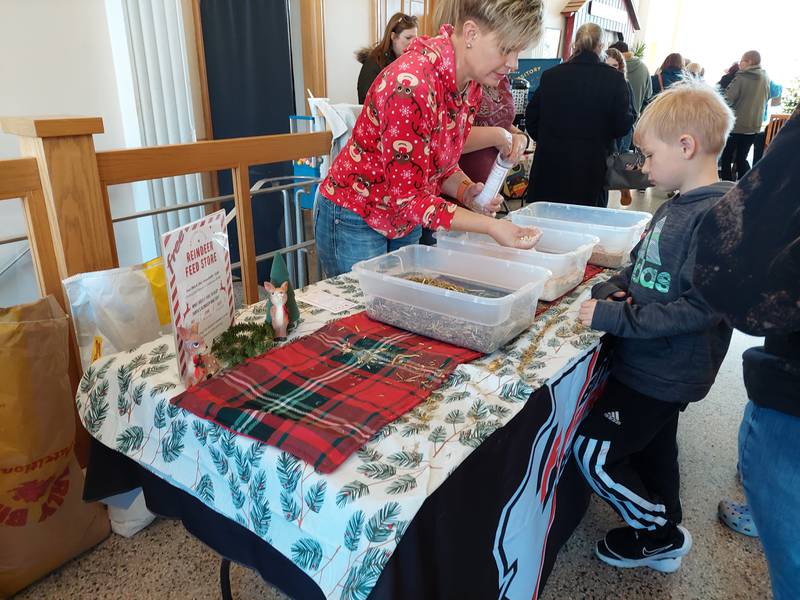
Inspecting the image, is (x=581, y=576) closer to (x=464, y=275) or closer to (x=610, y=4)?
(x=464, y=275)

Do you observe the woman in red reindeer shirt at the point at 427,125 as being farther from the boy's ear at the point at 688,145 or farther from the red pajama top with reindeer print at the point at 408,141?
the boy's ear at the point at 688,145

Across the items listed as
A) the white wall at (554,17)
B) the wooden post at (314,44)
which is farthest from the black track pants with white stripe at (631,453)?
the white wall at (554,17)

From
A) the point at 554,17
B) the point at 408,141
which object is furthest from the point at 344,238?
the point at 554,17

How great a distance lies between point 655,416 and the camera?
46.4 inches

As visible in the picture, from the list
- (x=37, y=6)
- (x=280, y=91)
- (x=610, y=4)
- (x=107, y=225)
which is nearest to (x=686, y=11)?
(x=610, y=4)

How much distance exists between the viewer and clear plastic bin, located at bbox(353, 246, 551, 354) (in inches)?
38.2

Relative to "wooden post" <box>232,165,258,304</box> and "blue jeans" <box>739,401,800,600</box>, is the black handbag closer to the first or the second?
"wooden post" <box>232,165,258,304</box>

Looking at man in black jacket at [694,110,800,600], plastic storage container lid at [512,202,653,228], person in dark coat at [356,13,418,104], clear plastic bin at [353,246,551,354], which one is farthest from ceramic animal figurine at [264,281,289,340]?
person in dark coat at [356,13,418,104]

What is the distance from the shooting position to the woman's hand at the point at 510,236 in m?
1.15

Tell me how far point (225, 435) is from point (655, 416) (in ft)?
2.94

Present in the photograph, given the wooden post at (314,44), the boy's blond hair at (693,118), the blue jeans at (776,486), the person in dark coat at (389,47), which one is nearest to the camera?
the blue jeans at (776,486)

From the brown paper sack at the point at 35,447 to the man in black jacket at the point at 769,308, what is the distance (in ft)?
4.10

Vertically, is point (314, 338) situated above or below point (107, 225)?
below

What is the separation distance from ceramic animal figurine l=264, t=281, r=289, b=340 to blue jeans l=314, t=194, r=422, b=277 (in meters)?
0.39
